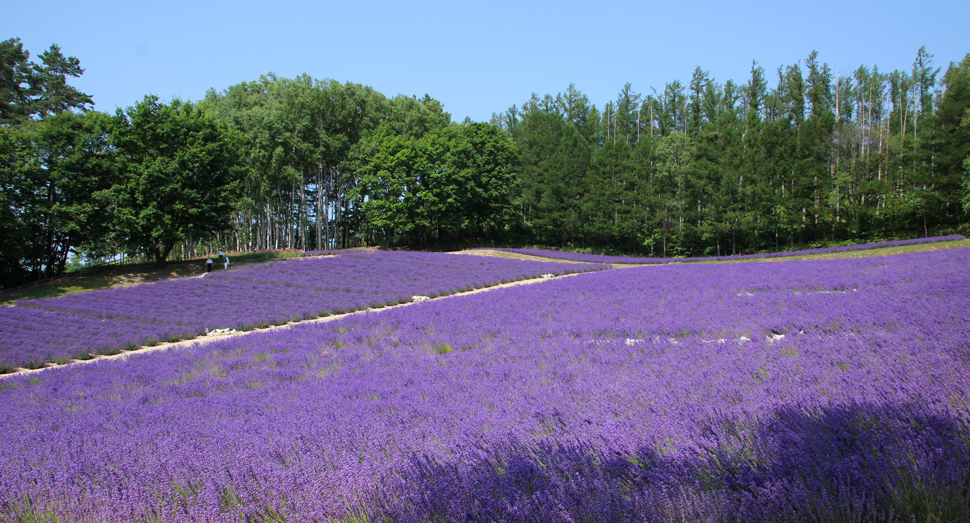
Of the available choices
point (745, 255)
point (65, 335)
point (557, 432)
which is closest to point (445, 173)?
point (745, 255)

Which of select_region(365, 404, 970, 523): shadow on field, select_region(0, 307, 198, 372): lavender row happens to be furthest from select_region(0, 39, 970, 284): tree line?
select_region(365, 404, 970, 523): shadow on field

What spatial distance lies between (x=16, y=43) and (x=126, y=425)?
50844mm

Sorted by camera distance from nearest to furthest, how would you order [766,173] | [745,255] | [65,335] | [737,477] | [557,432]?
[737,477] < [557,432] < [65,335] < [745,255] < [766,173]

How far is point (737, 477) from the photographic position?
2650 mm

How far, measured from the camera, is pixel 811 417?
329cm

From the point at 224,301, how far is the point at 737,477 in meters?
20.5

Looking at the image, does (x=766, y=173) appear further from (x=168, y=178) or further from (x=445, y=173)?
(x=168, y=178)

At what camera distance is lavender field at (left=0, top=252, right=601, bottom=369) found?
13.8 meters

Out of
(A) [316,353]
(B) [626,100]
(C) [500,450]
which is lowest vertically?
(A) [316,353]

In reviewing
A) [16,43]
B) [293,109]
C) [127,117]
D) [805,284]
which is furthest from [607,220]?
[16,43]

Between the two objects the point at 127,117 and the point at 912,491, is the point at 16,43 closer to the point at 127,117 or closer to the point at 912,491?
the point at 127,117

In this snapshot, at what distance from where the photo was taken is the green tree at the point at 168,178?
2978cm

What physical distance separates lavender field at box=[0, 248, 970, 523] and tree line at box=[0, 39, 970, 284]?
28424 millimetres

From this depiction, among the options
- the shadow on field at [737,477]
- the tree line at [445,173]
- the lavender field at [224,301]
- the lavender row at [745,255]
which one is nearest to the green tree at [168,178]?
the tree line at [445,173]
